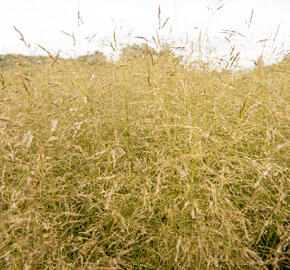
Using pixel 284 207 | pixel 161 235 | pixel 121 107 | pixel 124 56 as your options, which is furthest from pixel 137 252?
pixel 124 56

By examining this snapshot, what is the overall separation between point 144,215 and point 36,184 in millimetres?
692

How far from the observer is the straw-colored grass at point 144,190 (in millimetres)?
1170

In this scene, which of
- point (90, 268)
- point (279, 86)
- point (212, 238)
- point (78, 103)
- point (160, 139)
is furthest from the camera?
point (279, 86)

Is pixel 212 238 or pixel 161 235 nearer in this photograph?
pixel 212 238

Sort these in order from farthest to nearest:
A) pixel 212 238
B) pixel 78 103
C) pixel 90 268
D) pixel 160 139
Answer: pixel 78 103, pixel 160 139, pixel 212 238, pixel 90 268

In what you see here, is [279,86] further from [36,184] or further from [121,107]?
[36,184]

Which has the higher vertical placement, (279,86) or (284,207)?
(279,86)

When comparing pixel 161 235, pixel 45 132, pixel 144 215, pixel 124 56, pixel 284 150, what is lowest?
pixel 161 235

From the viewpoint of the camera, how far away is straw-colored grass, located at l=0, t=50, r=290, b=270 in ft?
3.84

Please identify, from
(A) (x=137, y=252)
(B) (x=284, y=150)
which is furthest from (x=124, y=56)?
(A) (x=137, y=252)

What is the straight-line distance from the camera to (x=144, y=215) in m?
1.42

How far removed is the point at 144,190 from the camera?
4.67 ft

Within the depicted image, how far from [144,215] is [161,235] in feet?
0.57

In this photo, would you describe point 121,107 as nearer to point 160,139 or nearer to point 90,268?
point 160,139
